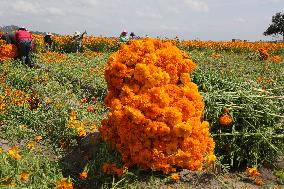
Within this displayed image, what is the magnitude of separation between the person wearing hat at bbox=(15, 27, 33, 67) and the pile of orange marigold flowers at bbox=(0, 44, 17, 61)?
0.20m

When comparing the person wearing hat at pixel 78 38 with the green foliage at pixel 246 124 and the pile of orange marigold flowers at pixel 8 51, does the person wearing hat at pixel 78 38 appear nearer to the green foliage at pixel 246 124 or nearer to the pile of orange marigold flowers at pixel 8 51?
the pile of orange marigold flowers at pixel 8 51

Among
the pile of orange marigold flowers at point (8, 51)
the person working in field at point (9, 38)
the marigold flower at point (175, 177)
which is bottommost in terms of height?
the marigold flower at point (175, 177)

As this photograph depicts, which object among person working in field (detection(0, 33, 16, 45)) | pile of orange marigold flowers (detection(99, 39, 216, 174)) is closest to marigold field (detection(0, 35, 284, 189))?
pile of orange marigold flowers (detection(99, 39, 216, 174))

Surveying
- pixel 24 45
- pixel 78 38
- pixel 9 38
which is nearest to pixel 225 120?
pixel 24 45

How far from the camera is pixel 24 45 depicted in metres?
14.9

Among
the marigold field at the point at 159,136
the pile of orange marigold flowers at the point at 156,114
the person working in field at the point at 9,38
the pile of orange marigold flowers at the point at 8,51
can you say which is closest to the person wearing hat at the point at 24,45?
the pile of orange marigold flowers at the point at 8,51

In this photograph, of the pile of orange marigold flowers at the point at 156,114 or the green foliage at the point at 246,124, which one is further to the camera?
the green foliage at the point at 246,124

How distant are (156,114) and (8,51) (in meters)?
10.5

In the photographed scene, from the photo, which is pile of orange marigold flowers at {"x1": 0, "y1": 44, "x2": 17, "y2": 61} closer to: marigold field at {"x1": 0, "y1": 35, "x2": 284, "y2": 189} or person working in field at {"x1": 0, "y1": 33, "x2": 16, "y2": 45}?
person working in field at {"x1": 0, "y1": 33, "x2": 16, "y2": 45}

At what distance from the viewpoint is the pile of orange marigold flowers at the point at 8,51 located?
14.6 metres

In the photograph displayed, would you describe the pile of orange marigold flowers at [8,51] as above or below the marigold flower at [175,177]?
above

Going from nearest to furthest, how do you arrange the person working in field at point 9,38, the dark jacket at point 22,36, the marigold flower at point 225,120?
the marigold flower at point 225,120 → the dark jacket at point 22,36 → the person working in field at point 9,38

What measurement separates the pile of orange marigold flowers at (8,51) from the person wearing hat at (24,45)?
199 mm

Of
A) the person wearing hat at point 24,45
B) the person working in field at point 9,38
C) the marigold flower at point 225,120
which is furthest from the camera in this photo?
the person working in field at point 9,38
